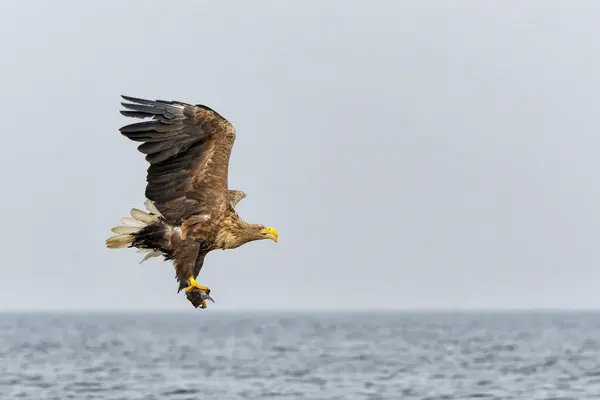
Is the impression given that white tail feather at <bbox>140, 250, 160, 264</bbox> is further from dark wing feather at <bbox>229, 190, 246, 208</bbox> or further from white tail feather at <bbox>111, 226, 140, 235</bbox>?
dark wing feather at <bbox>229, 190, 246, 208</bbox>

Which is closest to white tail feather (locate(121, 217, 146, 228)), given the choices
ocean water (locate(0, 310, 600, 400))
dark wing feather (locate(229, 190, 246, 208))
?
dark wing feather (locate(229, 190, 246, 208))

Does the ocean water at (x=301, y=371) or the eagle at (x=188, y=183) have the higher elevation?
the eagle at (x=188, y=183)

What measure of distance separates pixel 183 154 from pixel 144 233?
46.3 inches

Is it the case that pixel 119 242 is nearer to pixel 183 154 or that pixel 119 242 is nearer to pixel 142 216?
pixel 142 216

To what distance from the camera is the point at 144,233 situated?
39.7 feet

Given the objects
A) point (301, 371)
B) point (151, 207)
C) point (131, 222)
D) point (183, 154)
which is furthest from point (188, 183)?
point (301, 371)

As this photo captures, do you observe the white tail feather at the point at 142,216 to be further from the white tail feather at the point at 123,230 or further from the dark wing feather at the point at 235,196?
the dark wing feather at the point at 235,196

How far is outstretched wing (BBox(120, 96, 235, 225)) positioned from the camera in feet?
37.0

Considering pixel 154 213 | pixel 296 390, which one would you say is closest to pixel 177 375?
pixel 296 390

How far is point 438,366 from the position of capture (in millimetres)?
45906

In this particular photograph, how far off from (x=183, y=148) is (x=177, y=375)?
102 feet

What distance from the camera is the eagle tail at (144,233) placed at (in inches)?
472

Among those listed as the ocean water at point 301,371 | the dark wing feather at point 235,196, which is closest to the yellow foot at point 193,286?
the dark wing feather at point 235,196

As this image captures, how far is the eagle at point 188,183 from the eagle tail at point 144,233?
0.6 inches
